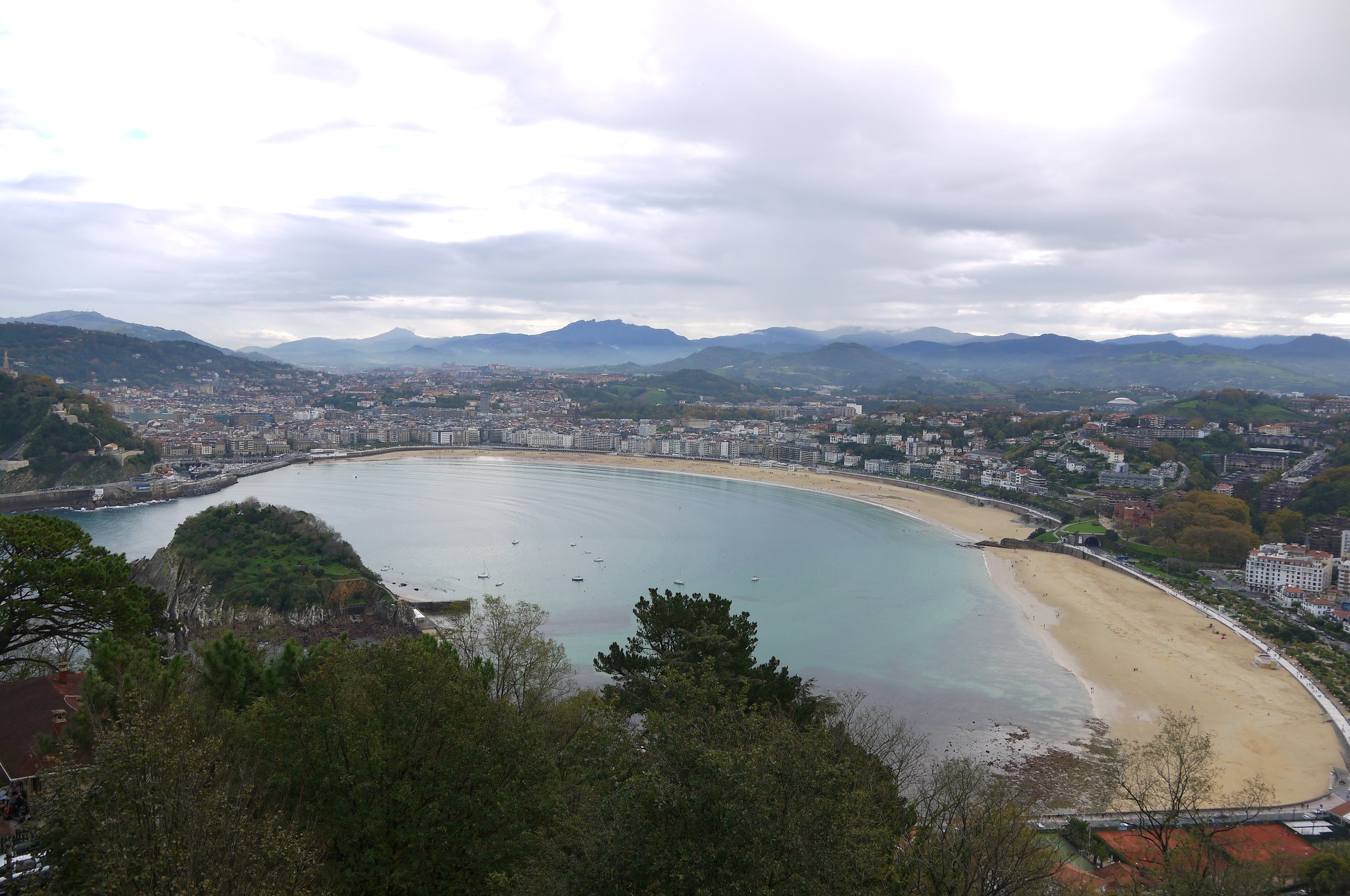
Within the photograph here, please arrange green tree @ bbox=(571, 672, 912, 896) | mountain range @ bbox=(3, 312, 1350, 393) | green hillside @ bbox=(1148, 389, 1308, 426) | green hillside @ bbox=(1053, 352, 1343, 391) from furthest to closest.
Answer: mountain range @ bbox=(3, 312, 1350, 393) < green hillside @ bbox=(1053, 352, 1343, 391) < green hillside @ bbox=(1148, 389, 1308, 426) < green tree @ bbox=(571, 672, 912, 896)

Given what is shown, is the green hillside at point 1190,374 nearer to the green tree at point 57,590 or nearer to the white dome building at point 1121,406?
the white dome building at point 1121,406

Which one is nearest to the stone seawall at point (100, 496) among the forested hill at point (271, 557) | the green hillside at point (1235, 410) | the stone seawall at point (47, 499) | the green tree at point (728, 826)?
the stone seawall at point (47, 499)

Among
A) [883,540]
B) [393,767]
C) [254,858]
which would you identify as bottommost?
[883,540]

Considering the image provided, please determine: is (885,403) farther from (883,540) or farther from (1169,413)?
(883,540)

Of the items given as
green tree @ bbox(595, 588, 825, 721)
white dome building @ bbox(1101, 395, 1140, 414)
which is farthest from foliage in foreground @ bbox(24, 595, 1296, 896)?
white dome building @ bbox(1101, 395, 1140, 414)

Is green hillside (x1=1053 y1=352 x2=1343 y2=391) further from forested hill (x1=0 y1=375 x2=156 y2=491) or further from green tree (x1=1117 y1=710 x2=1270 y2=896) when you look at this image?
forested hill (x1=0 y1=375 x2=156 y2=491)

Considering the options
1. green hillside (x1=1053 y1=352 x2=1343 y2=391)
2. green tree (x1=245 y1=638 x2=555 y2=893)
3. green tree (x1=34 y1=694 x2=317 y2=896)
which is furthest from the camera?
green hillside (x1=1053 y1=352 x2=1343 y2=391)

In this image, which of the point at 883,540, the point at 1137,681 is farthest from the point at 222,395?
the point at 1137,681
